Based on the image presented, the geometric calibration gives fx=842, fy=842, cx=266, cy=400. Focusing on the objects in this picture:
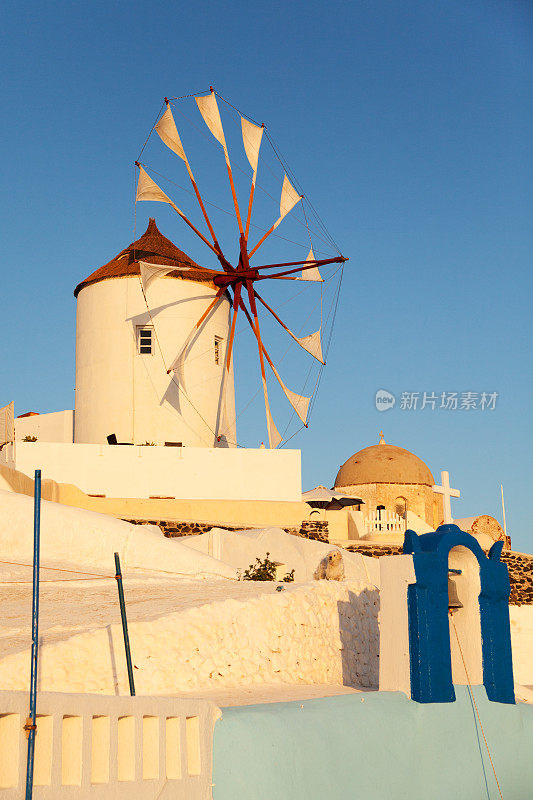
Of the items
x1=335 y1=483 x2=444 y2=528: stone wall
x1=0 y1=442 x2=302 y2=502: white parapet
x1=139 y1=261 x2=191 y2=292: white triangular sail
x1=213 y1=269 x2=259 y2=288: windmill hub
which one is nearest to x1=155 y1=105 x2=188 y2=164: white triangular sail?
x1=139 y1=261 x2=191 y2=292: white triangular sail

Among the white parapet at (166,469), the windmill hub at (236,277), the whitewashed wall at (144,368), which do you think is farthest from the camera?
the windmill hub at (236,277)

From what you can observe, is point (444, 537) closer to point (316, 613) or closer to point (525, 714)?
point (525, 714)

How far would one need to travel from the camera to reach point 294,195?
2686 centimetres

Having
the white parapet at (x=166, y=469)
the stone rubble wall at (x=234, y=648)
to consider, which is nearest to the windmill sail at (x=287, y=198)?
the white parapet at (x=166, y=469)

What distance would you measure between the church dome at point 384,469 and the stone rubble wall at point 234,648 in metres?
26.1

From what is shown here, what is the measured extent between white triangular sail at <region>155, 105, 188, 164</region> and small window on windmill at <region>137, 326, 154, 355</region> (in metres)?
5.72

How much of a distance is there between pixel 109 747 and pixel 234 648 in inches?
224

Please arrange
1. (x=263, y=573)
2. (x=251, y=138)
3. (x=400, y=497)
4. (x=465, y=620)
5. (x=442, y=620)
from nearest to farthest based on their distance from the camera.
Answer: (x=442, y=620) → (x=465, y=620) → (x=263, y=573) → (x=251, y=138) → (x=400, y=497)

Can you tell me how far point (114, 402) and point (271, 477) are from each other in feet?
19.5

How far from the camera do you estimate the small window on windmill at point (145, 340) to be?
2780 centimetres

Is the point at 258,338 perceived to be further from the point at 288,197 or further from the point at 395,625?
the point at 395,625

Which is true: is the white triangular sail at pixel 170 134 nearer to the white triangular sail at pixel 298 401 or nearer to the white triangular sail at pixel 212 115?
the white triangular sail at pixel 212 115

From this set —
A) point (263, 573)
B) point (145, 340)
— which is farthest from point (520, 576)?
point (145, 340)

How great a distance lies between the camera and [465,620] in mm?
9992
